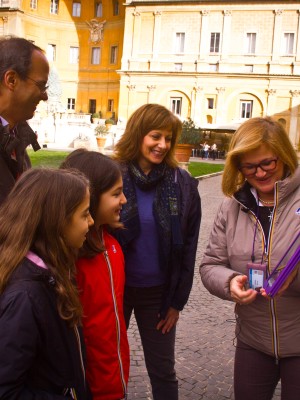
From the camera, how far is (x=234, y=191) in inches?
97.8

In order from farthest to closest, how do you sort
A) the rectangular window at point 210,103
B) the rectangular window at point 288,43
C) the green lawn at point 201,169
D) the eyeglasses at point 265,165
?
the rectangular window at point 210,103 → the rectangular window at point 288,43 → the green lawn at point 201,169 → the eyeglasses at point 265,165

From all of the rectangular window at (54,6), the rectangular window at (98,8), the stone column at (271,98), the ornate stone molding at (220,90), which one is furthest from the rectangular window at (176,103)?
the rectangular window at (54,6)

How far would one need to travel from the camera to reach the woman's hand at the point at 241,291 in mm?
2136

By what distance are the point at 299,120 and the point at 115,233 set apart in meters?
38.7

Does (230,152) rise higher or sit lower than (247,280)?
higher

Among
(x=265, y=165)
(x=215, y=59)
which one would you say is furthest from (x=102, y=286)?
(x=215, y=59)

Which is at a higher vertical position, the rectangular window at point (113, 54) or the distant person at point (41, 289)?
the rectangular window at point (113, 54)

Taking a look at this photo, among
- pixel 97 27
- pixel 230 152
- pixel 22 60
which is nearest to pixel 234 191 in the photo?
pixel 230 152

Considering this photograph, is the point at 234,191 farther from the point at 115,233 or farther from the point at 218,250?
the point at 115,233

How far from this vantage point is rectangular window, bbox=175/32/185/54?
41.0 metres

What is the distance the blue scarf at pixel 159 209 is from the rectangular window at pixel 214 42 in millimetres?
39809

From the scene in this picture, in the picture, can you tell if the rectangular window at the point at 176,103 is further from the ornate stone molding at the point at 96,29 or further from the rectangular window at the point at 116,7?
the rectangular window at the point at 116,7

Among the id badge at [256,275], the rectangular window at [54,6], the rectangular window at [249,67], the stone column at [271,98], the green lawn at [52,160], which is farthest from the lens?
the rectangular window at [54,6]

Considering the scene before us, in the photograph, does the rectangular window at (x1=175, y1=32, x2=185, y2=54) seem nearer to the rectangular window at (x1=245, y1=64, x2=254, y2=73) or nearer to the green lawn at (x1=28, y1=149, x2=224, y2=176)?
the rectangular window at (x1=245, y1=64, x2=254, y2=73)
